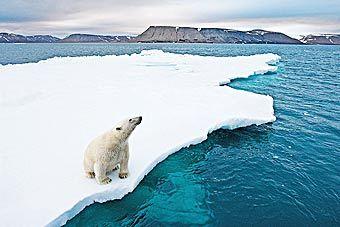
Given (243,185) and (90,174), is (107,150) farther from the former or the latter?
(243,185)

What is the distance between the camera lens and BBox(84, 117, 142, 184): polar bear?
548 cm

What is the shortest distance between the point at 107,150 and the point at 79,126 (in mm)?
3313

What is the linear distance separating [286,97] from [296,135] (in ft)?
23.8

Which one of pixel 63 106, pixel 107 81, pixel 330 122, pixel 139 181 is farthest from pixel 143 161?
pixel 107 81

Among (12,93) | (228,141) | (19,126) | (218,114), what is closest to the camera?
(19,126)

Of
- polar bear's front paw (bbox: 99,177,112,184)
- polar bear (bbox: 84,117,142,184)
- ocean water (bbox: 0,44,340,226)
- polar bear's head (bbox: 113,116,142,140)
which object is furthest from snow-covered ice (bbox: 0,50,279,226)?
polar bear's head (bbox: 113,116,142,140)

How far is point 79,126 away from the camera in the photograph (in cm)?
845

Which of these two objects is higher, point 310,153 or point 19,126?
point 19,126

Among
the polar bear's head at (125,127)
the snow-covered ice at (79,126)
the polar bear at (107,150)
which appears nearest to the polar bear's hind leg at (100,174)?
the polar bear at (107,150)

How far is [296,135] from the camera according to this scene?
1034cm

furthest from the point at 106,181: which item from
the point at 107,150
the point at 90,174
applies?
the point at 107,150

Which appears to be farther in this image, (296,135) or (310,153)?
(296,135)

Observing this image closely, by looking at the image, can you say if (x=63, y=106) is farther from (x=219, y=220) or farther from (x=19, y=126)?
(x=219, y=220)

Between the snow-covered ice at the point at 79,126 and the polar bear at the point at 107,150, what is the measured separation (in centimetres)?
30
